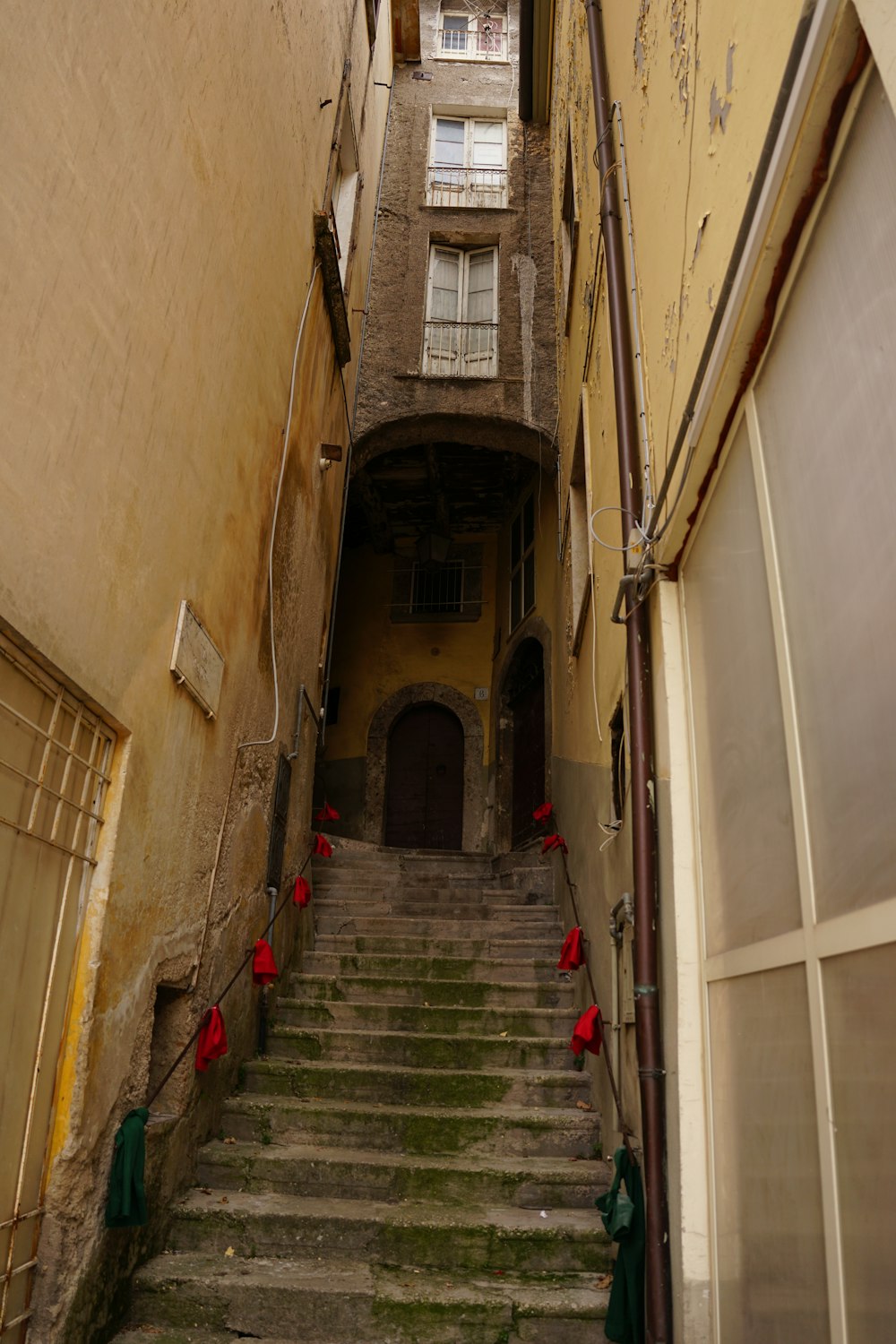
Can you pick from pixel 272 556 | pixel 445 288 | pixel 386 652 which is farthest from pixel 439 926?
pixel 445 288

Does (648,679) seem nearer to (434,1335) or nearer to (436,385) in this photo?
(434,1335)

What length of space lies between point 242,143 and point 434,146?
9.08m

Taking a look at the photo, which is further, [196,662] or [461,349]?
[461,349]

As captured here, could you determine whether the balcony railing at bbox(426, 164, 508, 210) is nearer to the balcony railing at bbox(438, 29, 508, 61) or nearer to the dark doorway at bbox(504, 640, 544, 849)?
the balcony railing at bbox(438, 29, 508, 61)

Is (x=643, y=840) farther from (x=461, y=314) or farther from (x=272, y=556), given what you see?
(x=461, y=314)

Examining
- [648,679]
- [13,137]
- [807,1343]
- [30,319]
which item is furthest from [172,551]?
[807,1343]

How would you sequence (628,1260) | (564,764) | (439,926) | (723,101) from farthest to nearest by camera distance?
1. (564,764)
2. (439,926)
3. (628,1260)
4. (723,101)

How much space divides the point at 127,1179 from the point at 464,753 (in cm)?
928

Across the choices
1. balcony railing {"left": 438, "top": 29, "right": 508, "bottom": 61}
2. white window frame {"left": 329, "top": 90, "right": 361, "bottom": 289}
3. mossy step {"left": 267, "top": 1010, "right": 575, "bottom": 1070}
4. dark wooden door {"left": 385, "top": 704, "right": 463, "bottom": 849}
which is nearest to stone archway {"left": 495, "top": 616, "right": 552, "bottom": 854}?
dark wooden door {"left": 385, "top": 704, "right": 463, "bottom": 849}

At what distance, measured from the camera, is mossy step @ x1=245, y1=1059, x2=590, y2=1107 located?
471 centimetres

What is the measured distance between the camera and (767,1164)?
2084 millimetres

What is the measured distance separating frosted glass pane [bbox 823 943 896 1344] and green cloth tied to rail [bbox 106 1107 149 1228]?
8.09 ft

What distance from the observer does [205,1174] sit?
4.16 metres

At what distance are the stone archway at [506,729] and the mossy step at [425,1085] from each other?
17.2ft
